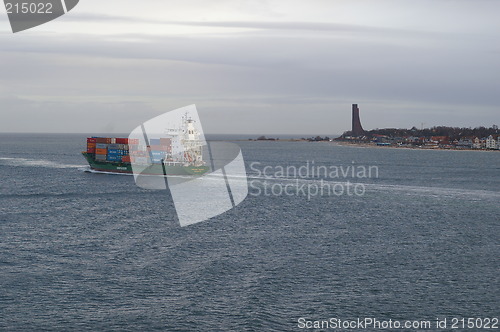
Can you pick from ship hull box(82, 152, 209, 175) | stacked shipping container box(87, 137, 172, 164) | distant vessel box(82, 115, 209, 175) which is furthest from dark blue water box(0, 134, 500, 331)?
stacked shipping container box(87, 137, 172, 164)

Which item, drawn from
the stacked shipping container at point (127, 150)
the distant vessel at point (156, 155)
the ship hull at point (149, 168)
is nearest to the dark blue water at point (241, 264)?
the ship hull at point (149, 168)

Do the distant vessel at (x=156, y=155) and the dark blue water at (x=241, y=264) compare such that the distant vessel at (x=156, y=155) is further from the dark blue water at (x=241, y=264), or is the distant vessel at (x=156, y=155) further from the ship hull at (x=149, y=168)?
the dark blue water at (x=241, y=264)

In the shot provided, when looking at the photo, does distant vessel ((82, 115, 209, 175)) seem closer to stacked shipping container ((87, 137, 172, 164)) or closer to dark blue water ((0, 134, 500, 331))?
stacked shipping container ((87, 137, 172, 164))

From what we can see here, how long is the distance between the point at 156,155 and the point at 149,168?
98.3 inches

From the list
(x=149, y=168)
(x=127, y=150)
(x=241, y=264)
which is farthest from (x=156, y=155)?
(x=241, y=264)

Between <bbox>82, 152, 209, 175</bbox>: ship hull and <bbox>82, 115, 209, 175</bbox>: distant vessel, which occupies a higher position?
<bbox>82, 115, 209, 175</bbox>: distant vessel

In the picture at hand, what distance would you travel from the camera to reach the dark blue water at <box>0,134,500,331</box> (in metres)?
19.5

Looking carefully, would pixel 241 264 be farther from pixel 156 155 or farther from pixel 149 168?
pixel 156 155

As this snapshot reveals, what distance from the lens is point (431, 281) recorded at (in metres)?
23.2

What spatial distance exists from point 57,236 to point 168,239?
259 inches

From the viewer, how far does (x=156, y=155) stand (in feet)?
237

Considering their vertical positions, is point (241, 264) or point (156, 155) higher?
point (156, 155)

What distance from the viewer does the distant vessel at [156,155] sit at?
2741 inches

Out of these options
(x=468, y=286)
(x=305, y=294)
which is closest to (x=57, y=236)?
(x=305, y=294)
